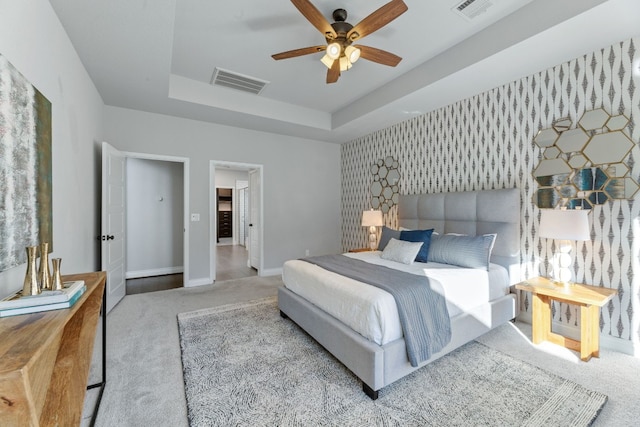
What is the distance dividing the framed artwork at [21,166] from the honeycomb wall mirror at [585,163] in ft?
13.4

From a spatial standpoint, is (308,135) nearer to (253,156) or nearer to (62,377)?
(253,156)

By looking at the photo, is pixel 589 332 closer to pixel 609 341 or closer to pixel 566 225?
pixel 609 341

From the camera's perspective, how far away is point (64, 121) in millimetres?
2301

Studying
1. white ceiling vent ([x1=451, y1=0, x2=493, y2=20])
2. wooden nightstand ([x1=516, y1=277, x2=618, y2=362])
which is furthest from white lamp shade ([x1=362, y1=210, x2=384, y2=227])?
white ceiling vent ([x1=451, y1=0, x2=493, y2=20])

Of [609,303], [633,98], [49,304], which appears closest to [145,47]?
[49,304]

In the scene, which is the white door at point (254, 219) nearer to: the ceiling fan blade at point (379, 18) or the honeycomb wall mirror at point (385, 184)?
the honeycomb wall mirror at point (385, 184)

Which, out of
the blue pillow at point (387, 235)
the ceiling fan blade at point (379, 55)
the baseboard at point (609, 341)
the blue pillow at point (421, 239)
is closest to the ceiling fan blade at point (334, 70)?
the ceiling fan blade at point (379, 55)

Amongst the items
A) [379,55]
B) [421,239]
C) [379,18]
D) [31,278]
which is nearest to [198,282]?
[31,278]

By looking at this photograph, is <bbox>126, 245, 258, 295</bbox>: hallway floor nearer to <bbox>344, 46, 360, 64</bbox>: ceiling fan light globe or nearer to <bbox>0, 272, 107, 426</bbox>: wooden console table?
<bbox>0, 272, 107, 426</bbox>: wooden console table

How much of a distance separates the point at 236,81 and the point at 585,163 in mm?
3952

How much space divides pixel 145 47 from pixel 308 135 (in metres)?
3.06

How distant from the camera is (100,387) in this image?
1.91m

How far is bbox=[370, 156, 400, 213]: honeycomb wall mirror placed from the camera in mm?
4617

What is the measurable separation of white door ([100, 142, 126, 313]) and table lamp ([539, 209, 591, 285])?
4.55m
